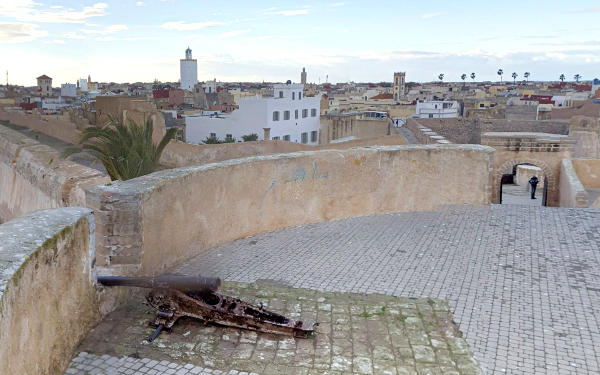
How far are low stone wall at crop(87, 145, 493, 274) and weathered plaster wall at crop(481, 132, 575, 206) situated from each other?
574 centimetres

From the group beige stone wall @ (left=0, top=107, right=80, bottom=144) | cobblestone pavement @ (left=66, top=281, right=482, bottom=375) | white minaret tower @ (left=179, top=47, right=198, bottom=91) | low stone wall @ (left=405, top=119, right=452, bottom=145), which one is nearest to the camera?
cobblestone pavement @ (left=66, top=281, right=482, bottom=375)

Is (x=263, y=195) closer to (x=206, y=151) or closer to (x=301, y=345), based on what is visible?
(x=301, y=345)

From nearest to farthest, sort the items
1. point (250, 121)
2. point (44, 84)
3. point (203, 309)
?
point (203, 309) → point (250, 121) → point (44, 84)

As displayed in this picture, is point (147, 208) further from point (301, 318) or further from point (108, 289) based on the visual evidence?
point (301, 318)

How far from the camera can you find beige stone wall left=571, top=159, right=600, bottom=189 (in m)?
14.7

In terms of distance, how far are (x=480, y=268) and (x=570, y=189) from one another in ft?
22.0

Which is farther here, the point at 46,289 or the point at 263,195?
the point at 263,195

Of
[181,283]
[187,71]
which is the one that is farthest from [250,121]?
[187,71]

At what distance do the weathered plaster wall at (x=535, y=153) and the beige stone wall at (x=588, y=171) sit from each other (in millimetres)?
380

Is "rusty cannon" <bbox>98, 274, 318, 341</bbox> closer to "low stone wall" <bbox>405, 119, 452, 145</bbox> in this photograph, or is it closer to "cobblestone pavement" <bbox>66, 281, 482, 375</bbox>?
"cobblestone pavement" <bbox>66, 281, 482, 375</bbox>

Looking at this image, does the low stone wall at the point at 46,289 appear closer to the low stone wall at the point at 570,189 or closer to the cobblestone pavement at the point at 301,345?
the cobblestone pavement at the point at 301,345

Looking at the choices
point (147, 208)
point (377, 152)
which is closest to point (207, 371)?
point (147, 208)

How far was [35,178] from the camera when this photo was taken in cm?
890

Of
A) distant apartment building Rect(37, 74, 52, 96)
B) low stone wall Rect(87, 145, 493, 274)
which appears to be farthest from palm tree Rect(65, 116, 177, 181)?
distant apartment building Rect(37, 74, 52, 96)
